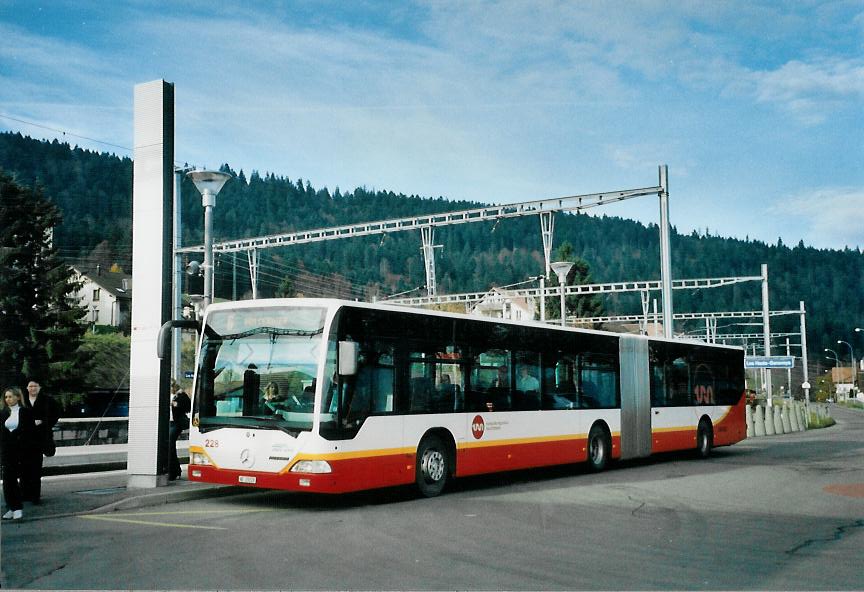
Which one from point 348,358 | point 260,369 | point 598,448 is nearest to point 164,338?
point 260,369

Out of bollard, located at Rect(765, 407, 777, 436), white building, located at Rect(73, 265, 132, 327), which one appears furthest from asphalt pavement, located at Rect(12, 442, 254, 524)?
white building, located at Rect(73, 265, 132, 327)

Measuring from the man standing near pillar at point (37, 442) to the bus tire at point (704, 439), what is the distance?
49.1 ft

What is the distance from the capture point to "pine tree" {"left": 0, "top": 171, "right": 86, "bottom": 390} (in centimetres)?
4781

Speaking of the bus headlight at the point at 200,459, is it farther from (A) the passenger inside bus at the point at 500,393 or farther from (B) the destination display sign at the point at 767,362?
(B) the destination display sign at the point at 767,362

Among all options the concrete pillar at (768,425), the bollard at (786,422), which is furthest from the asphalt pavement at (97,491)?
the bollard at (786,422)

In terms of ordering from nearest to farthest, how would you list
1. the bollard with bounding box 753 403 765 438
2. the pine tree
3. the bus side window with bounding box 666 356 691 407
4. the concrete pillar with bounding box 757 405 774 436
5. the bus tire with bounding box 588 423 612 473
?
the bus tire with bounding box 588 423 612 473
the bus side window with bounding box 666 356 691 407
the bollard with bounding box 753 403 765 438
the concrete pillar with bounding box 757 405 774 436
the pine tree

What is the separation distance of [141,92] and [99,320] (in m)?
79.7

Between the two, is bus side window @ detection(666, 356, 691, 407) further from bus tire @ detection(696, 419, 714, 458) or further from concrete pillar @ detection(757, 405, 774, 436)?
concrete pillar @ detection(757, 405, 774, 436)

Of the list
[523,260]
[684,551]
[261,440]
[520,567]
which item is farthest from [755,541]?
[523,260]

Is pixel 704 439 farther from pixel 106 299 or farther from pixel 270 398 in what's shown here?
pixel 106 299

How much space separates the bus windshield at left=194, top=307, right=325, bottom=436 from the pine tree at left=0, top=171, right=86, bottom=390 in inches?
1431

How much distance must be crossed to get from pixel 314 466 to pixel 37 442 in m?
3.39

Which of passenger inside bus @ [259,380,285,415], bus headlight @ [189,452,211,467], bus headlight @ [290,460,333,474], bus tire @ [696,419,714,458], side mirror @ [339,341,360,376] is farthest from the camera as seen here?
bus tire @ [696,419,714,458]

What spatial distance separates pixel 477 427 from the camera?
50.1 ft
